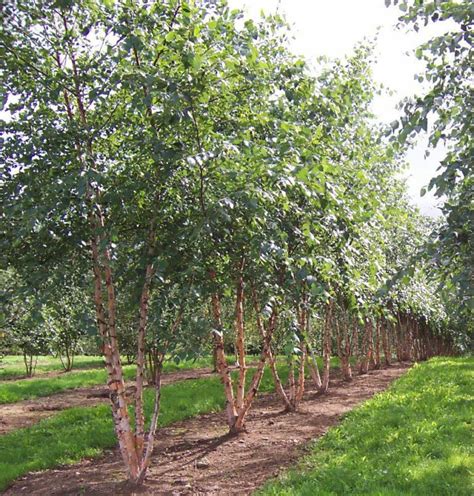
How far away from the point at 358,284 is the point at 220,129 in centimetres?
328

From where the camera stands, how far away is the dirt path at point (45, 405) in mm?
13625

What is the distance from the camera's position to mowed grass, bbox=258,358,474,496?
588cm

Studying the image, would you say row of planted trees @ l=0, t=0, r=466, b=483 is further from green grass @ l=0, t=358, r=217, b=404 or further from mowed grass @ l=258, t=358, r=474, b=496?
green grass @ l=0, t=358, r=217, b=404

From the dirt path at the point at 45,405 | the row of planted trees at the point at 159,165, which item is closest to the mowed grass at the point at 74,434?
the dirt path at the point at 45,405

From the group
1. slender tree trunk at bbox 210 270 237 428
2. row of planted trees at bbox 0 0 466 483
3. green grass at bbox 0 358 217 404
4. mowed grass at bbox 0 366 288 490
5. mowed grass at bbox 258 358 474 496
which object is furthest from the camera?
green grass at bbox 0 358 217 404

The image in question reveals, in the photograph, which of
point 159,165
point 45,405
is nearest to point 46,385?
point 45,405

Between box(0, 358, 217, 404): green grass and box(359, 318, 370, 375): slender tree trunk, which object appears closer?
box(0, 358, 217, 404): green grass

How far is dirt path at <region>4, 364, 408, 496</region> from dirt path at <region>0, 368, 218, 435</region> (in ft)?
16.8

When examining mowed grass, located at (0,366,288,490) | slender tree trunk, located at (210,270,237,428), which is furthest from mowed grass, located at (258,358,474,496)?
mowed grass, located at (0,366,288,490)

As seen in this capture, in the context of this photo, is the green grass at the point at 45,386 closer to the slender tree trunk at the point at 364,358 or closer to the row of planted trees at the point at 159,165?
the slender tree trunk at the point at 364,358

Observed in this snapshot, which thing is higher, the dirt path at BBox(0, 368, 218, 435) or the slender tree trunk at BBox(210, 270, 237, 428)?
the slender tree trunk at BBox(210, 270, 237, 428)

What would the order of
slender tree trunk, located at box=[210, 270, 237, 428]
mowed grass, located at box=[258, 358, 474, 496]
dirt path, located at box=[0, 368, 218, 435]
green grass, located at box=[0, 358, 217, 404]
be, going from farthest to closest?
green grass, located at box=[0, 358, 217, 404], dirt path, located at box=[0, 368, 218, 435], slender tree trunk, located at box=[210, 270, 237, 428], mowed grass, located at box=[258, 358, 474, 496]

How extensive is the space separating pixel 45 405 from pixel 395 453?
42.0 feet

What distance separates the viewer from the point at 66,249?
6.02 metres
